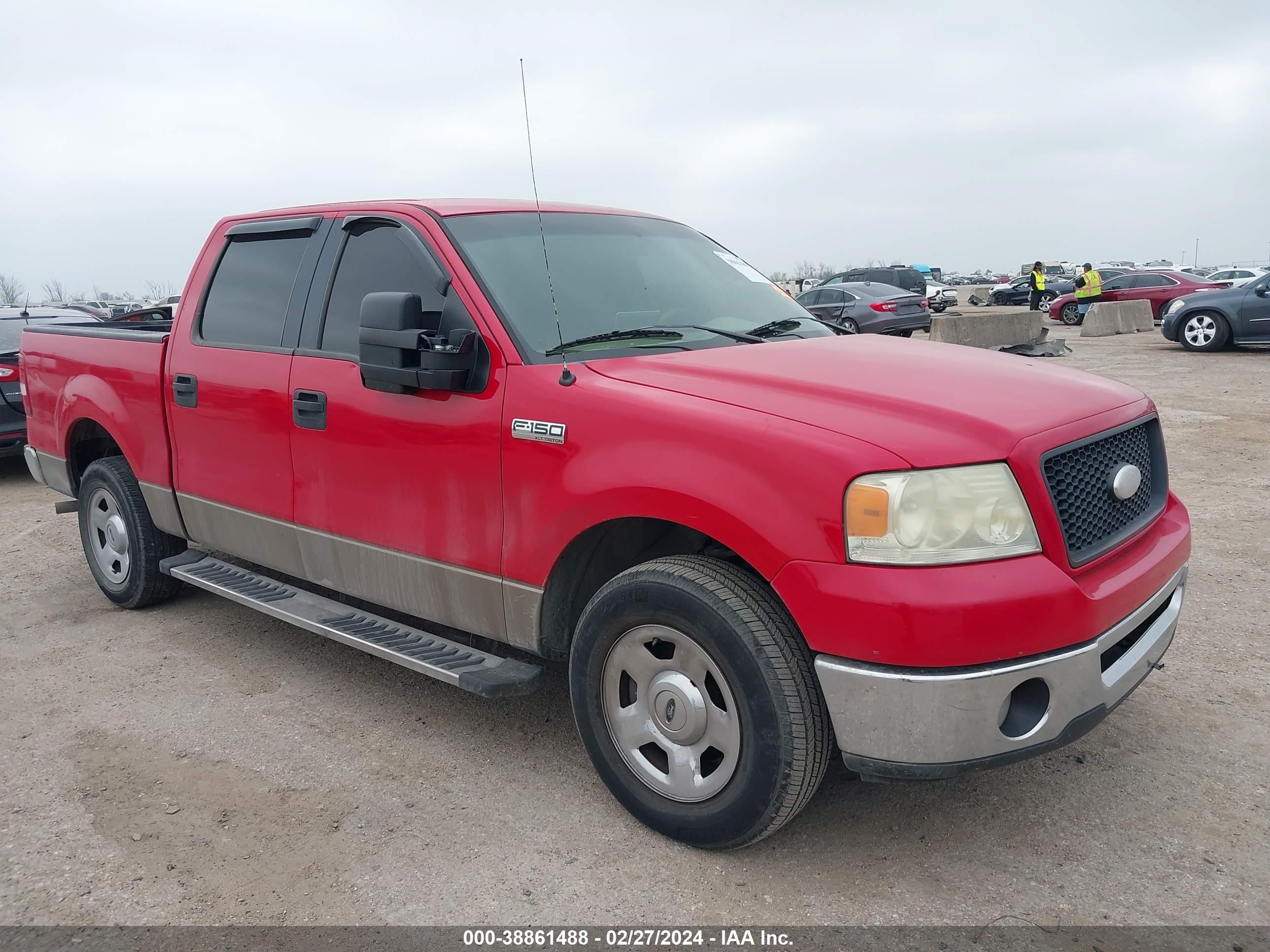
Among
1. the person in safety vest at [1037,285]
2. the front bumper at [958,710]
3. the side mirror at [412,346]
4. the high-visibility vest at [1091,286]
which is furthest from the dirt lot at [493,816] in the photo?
the person in safety vest at [1037,285]

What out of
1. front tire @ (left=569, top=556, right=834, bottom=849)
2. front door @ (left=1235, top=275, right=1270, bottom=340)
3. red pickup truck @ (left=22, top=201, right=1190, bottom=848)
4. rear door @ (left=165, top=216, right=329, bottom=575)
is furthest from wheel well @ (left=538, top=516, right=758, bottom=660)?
front door @ (left=1235, top=275, right=1270, bottom=340)

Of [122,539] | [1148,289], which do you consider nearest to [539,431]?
[122,539]

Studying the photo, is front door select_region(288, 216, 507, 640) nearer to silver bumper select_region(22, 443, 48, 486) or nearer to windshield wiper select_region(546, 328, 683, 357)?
windshield wiper select_region(546, 328, 683, 357)

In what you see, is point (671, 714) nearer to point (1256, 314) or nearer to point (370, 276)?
point (370, 276)

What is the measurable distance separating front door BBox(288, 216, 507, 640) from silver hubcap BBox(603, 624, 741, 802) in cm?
55

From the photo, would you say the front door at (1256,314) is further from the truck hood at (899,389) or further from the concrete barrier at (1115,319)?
the truck hood at (899,389)

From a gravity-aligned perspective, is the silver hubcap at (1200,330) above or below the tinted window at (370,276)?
below

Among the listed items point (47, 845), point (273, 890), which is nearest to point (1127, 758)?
point (273, 890)

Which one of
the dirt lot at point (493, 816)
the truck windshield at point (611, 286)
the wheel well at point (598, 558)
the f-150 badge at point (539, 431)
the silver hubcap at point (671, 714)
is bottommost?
the dirt lot at point (493, 816)

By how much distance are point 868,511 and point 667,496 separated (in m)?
0.58

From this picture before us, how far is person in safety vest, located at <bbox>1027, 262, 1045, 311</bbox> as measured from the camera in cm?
2630

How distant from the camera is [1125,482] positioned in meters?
2.90

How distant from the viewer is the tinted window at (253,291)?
4.18 m

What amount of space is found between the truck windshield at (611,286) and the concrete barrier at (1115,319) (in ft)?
63.8
